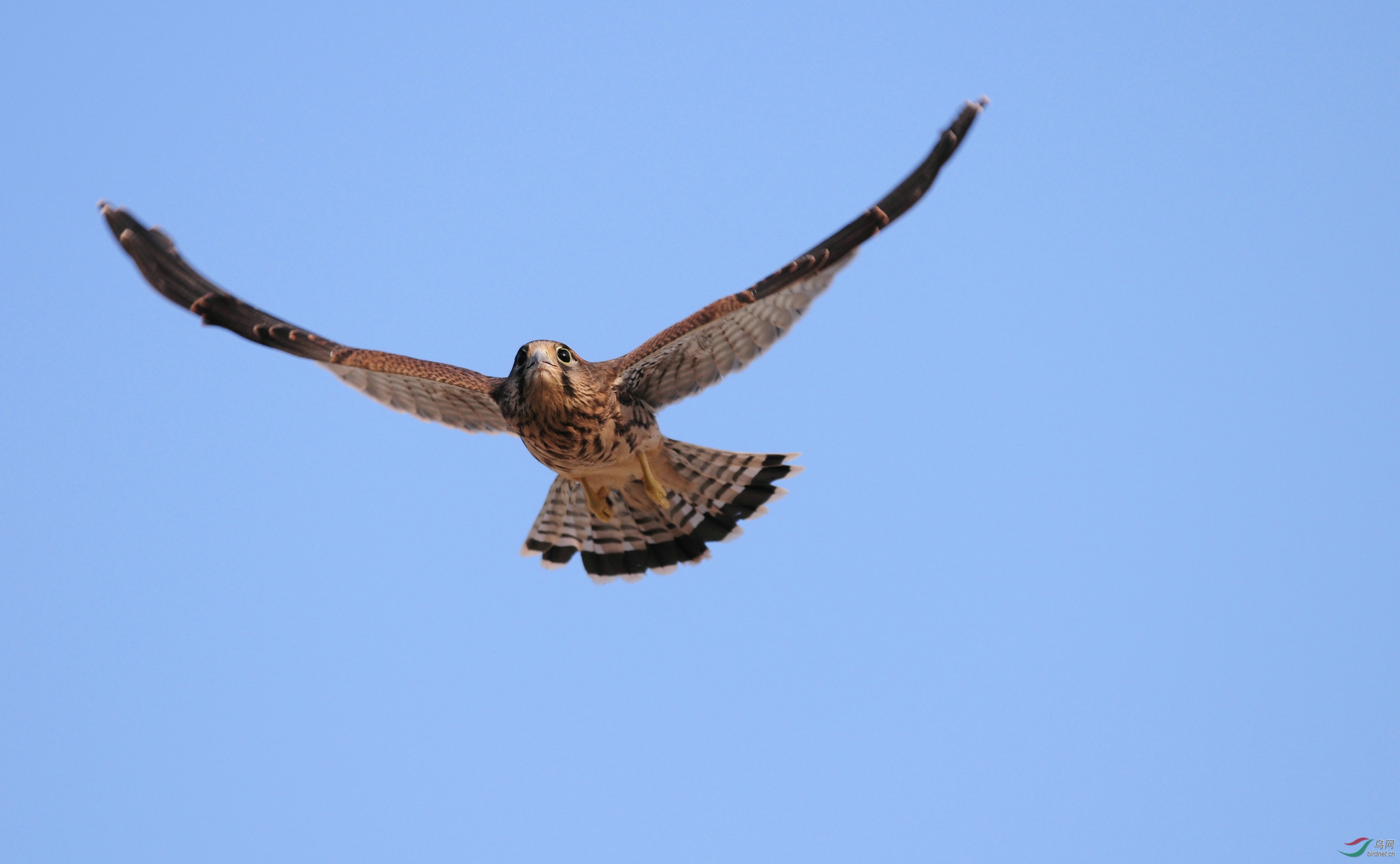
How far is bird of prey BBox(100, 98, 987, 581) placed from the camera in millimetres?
9023

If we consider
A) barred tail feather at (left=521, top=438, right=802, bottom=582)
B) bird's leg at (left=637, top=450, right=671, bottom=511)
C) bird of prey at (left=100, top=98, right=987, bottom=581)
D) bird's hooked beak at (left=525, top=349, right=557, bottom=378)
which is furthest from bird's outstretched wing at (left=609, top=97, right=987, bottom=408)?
barred tail feather at (left=521, top=438, right=802, bottom=582)

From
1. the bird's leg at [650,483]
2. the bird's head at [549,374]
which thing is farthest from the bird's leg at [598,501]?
the bird's head at [549,374]

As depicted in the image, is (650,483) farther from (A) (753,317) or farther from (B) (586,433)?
(A) (753,317)

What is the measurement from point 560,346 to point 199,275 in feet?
11.1

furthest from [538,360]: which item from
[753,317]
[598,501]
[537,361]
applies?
[598,501]

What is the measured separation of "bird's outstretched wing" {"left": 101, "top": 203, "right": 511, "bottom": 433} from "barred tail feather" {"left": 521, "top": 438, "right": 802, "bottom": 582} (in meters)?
1.28

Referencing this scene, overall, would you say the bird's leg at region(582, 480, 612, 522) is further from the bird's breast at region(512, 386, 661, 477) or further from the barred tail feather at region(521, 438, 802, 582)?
the bird's breast at region(512, 386, 661, 477)

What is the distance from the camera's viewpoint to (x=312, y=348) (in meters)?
9.82

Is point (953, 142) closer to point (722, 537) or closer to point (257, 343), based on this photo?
point (722, 537)

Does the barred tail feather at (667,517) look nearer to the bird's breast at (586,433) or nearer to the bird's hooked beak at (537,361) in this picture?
the bird's breast at (586,433)

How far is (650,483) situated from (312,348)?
3.03 m

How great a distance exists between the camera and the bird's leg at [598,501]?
10594 millimetres

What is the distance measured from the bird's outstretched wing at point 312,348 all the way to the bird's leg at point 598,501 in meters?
0.90

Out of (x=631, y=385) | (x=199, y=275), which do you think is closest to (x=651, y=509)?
(x=631, y=385)
